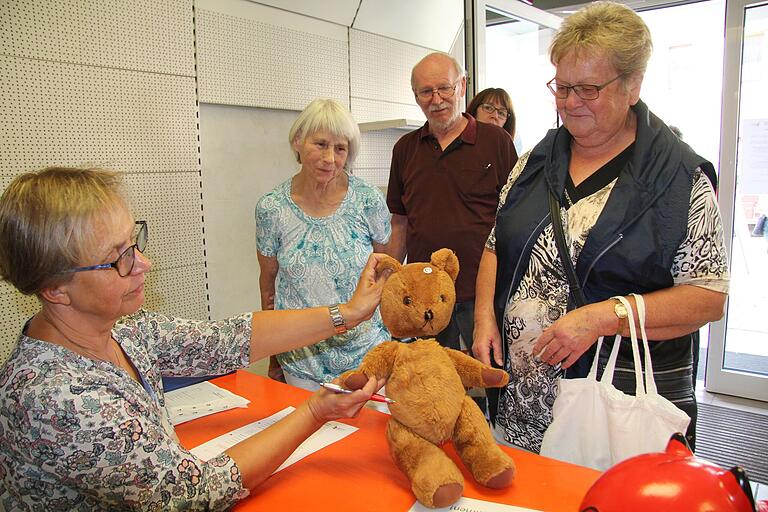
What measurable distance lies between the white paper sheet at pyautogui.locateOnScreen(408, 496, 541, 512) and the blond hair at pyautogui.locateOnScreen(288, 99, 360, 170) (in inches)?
64.5

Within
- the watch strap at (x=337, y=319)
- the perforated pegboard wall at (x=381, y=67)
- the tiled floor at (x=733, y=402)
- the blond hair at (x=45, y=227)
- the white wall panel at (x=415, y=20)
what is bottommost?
the tiled floor at (x=733, y=402)

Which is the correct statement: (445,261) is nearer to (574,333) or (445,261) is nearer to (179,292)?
(574,333)

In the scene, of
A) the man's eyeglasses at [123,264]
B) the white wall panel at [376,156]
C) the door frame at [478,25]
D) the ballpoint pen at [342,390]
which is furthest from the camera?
the door frame at [478,25]

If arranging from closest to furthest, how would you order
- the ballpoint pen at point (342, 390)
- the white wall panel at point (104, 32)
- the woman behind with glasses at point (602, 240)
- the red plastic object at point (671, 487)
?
the red plastic object at point (671, 487) < the ballpoint pen at point (342, 390) < the woman behind with glasses at point (602, 240) < the white wall panel at point (104, 32)

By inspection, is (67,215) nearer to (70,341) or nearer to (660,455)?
(70,341)

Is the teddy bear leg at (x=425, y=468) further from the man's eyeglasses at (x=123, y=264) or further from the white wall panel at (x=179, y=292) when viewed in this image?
the white wall panel at (x=179, y=292)

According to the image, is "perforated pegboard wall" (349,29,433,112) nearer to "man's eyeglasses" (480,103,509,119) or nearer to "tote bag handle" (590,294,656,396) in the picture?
"man's eyeglasses" (480,103,509,119)

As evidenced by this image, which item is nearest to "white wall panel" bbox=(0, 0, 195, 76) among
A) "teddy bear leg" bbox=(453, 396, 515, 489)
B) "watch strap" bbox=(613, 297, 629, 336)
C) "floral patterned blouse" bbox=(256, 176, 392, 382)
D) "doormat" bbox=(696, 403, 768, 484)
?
"floral patterned blouse" bbox=(256, 176, 392, 382)

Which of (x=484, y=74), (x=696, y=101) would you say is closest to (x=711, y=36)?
(x=696, y=101)

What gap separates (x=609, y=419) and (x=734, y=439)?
277cm

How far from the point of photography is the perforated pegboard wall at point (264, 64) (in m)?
2.80

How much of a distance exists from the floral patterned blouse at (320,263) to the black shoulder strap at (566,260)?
3.13 feet

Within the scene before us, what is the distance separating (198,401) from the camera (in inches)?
69.7

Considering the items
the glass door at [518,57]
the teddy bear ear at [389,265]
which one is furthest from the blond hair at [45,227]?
the glass door at [518,57]
